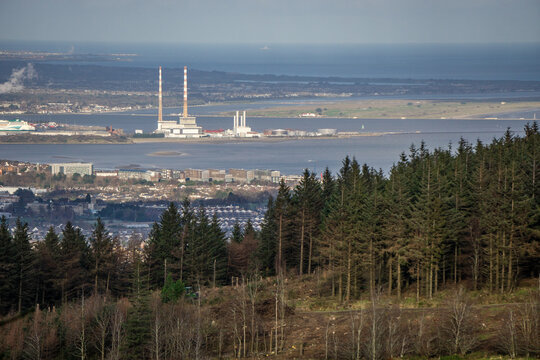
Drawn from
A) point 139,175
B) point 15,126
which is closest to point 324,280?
point 139,175

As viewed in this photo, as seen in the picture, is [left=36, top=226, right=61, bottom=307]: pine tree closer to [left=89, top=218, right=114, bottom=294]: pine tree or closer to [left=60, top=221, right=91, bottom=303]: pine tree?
[left=60, top=221, right=91, bottom=303]: pine tree

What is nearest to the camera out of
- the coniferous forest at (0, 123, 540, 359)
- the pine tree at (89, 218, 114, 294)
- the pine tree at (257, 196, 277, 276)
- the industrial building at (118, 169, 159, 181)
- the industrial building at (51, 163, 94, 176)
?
the coniferous forest at (0, 123, 540, 359)

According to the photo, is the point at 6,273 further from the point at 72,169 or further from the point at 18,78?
the point at 18,78

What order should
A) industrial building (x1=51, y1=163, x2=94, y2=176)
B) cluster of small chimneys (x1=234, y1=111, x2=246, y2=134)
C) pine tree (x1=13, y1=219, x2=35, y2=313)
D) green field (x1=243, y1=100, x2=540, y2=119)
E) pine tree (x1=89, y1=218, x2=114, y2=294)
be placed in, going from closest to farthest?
pine tree (x1=13, y1=219, x2=35, y2=313) → pine tree (x1=89, y1=218, x2=114, y2=294) → industrial building (x1=51, y1=163, x2=94, y2=176) → cluster of small chimneys (x1=234, y1=111, x2=246, y2=134) → green field (x1=243, y1=100, x2=540, y2=119)

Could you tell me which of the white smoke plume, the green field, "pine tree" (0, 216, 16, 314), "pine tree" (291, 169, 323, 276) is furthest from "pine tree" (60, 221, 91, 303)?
the white smoke plume

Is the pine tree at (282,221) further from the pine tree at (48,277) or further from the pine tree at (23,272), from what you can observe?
the pine tree at (23,272)

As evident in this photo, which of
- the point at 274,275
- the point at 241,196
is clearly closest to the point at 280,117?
the point at 241,196

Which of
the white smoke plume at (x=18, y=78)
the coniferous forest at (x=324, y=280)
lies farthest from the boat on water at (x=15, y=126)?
the coniferous forest at (x=324, y=280)

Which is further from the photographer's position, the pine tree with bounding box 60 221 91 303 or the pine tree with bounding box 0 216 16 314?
the pine tree with bounding box 60 221 91 303
